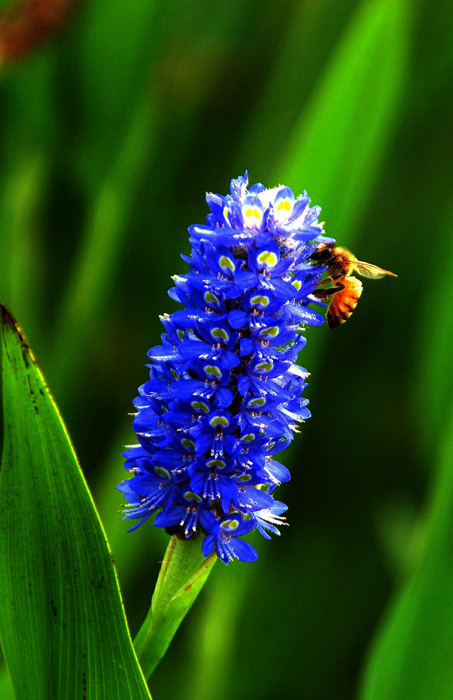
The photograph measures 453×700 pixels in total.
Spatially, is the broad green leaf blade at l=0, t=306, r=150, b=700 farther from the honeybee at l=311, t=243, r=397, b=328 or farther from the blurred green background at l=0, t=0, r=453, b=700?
the blurred green background at l=0, t=0, r=453, b=700

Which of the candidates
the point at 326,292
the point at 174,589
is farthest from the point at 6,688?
the point at 326,292

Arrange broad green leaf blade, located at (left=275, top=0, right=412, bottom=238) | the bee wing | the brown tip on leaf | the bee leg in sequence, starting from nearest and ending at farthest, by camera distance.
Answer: the brown tip on leaf < the bee leg < the bee wing < broad green leaf blade, located at (left=275, top=0, right=412, bottom=238)

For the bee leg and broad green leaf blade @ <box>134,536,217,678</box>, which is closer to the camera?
broad green leaf blade @ <box>134,536,217,678</box>

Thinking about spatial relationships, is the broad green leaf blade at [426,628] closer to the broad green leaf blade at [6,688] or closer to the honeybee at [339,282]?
the honeybee at [339,282]

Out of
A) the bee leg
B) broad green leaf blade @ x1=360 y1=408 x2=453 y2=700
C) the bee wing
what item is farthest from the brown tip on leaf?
broad green leaf blade @ x1=360 y1=408 x2=453 y2=700

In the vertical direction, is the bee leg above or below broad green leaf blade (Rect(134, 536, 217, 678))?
above

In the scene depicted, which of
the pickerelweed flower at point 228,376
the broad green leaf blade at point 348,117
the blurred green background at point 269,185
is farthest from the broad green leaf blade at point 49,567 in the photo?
the broad green leaf blade at point 348,117
